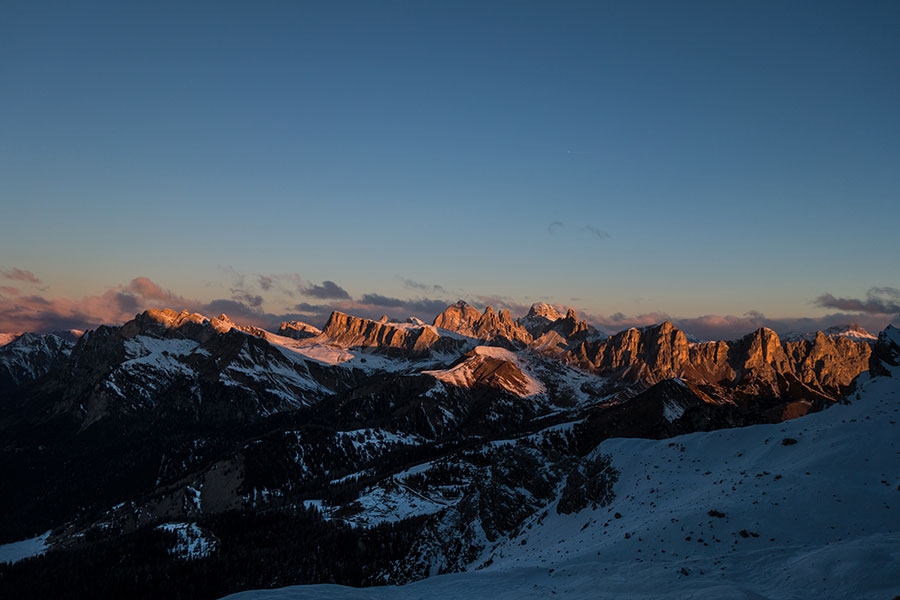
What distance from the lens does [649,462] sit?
256ft

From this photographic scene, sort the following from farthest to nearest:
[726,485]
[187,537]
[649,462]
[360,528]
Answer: [187,537] < [360,528] < [649,462] < [726,485]

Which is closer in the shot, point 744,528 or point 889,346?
point 744,528

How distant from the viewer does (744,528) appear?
43625mm

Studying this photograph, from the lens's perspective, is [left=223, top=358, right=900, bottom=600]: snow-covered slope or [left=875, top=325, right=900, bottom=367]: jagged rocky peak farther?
[left=875, top=325, right=900, bottom=367]: jagged rocky peak

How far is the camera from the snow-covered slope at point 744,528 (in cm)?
3222

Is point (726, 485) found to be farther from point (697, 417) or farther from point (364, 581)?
point (697, 417)

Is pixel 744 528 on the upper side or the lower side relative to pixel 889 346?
lower

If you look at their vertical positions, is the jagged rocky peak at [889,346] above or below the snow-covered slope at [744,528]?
above

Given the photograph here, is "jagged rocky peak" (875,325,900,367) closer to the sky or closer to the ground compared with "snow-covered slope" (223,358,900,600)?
closer to the sky

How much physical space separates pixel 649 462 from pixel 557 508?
1614 centimetres

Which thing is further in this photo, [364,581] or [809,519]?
[364,581]

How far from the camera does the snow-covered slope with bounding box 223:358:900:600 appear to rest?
32219mm

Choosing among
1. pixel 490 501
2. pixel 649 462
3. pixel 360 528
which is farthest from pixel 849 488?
pixel 360 528

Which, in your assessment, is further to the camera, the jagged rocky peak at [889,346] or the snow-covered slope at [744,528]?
the jagged rocky peak at [889,346]
